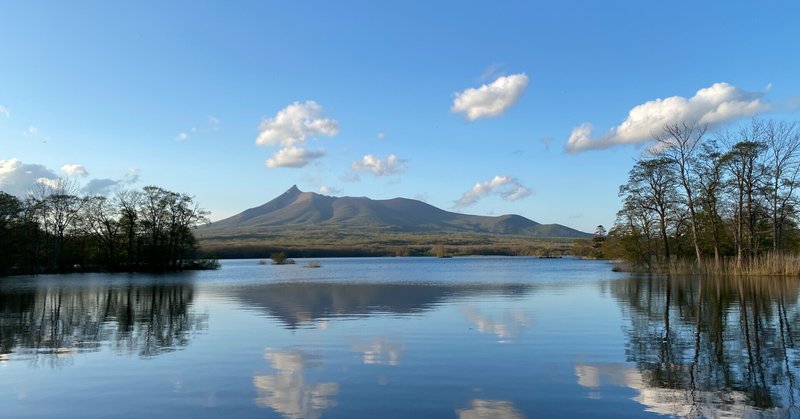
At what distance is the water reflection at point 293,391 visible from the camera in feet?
27.8

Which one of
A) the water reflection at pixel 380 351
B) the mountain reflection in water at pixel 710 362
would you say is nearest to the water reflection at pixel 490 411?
the mountain reflection in water at pixel 710 362

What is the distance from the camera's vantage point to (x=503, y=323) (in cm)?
1842

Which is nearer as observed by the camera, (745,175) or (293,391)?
(293,391)

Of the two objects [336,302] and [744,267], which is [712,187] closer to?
[744,267]

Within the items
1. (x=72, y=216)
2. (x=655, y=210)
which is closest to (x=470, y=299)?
(x=655, y=210)

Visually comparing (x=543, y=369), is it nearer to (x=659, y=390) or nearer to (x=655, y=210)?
(x=659, y=390)

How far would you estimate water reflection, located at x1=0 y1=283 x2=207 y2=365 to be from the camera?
14606mm

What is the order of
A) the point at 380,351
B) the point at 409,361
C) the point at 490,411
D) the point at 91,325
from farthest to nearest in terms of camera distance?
the point at 91,325
the point at 380,351
the point at 409,361
the point at 490,411

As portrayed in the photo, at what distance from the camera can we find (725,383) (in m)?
9.77

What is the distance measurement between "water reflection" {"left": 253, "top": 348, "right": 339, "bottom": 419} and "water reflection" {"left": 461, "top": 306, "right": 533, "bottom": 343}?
19.4ft

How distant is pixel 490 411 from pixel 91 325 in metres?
16.3

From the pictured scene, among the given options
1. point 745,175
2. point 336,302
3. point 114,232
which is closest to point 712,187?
point 745,175

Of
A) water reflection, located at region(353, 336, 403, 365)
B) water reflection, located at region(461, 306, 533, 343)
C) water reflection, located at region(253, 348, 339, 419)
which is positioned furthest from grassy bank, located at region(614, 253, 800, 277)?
water reflection, located at region(253, 348, 339, 419)

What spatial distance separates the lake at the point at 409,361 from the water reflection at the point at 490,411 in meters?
0.04
